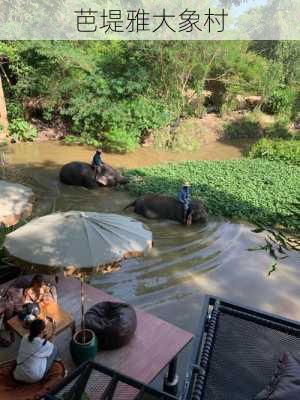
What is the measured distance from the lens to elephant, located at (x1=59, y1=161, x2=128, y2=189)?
1309cm

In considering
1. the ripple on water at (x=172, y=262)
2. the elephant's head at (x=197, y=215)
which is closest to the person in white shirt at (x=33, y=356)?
the ripple on water at (x=172, y=262)

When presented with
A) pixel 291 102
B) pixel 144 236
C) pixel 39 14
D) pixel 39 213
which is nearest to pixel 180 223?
pixel 39 213

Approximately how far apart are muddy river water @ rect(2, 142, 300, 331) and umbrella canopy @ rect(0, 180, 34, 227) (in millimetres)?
2367

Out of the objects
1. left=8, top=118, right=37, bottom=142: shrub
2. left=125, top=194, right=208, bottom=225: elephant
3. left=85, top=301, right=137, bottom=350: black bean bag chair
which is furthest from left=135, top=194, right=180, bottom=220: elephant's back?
left=8, top=118, right=37, bottom=142: shrub

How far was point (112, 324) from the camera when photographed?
17.5ft

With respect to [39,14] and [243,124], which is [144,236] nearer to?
[39,14]

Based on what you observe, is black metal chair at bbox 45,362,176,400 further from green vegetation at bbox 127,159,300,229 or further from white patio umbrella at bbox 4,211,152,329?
green vegetation at bbox 127,159,300,229

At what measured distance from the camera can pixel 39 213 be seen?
35.9 ft

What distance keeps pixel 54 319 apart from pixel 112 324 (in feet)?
2.58

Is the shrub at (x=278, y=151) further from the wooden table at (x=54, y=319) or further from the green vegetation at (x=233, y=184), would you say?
the wooden table at (x=54, y=319)

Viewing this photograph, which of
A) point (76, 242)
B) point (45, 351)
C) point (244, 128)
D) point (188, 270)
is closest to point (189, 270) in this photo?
point (188, 270)

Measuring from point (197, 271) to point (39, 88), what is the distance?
12.4m

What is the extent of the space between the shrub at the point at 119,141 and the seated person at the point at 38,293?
11993 millimetres

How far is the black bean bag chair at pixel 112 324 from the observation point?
530 centimetres
